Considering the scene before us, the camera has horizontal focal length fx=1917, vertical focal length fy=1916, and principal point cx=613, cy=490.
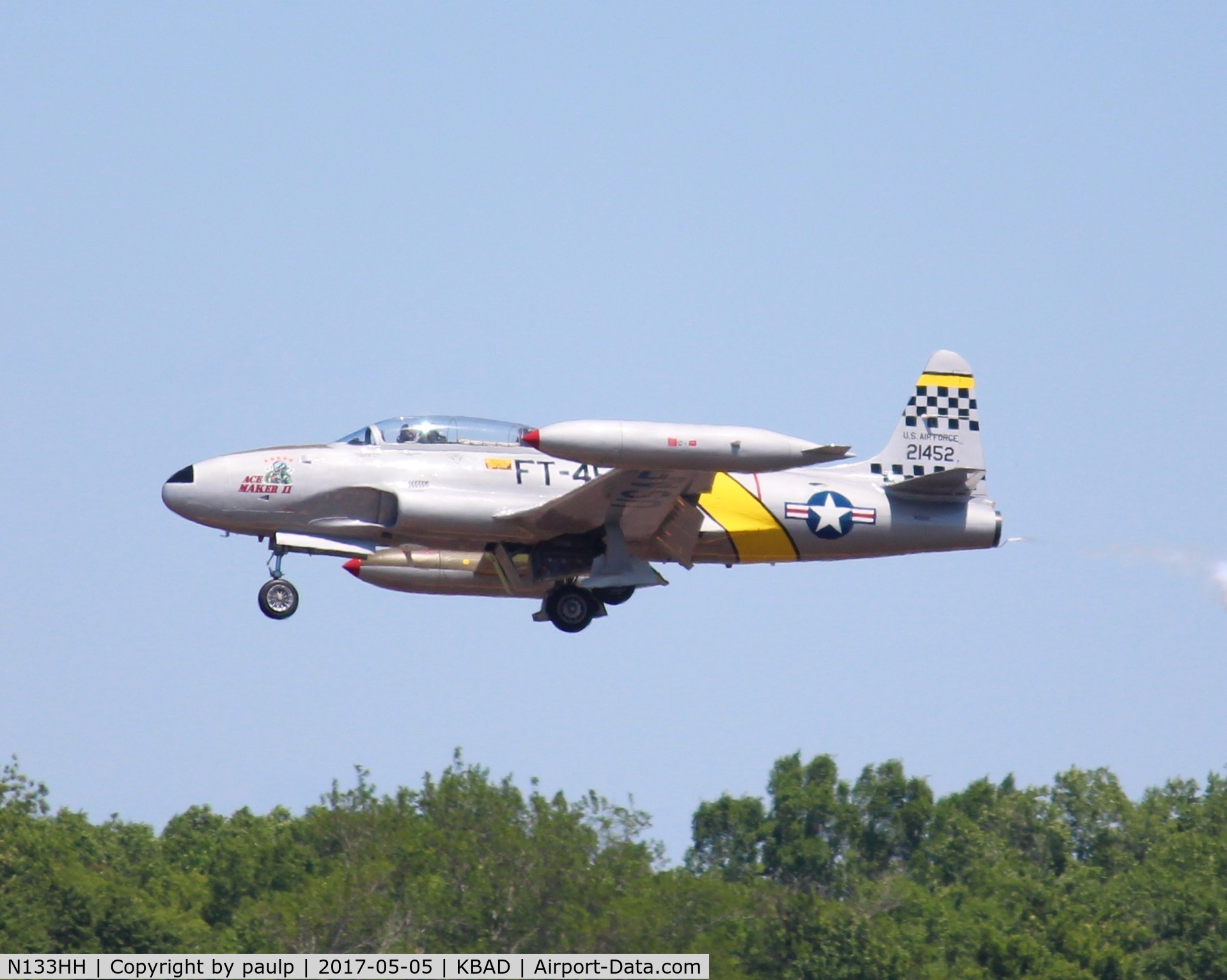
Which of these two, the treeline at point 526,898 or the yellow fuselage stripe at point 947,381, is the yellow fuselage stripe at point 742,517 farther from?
the treeline at point 526,898

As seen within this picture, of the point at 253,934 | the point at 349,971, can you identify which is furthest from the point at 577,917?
the point at 349,971

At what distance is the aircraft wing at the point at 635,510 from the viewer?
2288 cm

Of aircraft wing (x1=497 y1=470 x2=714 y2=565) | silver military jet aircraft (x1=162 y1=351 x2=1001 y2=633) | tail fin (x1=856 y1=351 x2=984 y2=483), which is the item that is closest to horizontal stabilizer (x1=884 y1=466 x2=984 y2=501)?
silver military jet aircraft (x1=162 y1=351 x2=1001 y2=633)

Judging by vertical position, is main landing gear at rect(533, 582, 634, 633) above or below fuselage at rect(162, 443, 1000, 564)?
below

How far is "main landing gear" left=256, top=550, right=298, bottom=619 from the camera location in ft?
79.0

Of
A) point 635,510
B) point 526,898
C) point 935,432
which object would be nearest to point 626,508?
point 635,510

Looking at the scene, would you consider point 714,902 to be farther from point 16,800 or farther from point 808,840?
point 808,840

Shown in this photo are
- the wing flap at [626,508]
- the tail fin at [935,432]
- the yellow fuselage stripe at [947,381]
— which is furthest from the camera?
the yellow fuselage stripe at [947,381]

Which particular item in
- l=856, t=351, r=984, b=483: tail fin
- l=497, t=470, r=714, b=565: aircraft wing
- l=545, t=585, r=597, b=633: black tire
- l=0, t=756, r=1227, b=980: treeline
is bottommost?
l=0, t=756, r=1227, b=980: treeline

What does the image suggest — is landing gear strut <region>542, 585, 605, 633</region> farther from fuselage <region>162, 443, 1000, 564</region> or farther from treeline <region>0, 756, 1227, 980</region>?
treeline <region>0, 756, 1227, 980</region>

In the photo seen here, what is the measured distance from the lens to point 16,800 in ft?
152
